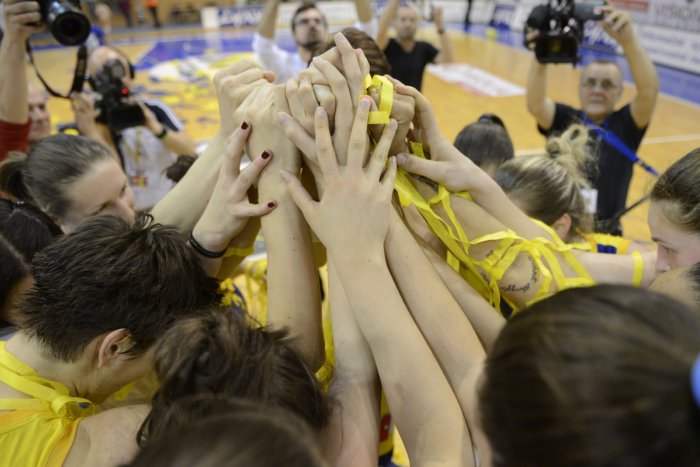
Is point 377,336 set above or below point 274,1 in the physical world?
below

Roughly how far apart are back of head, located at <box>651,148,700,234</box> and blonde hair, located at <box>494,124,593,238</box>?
0.33 m

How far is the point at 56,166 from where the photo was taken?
1.36 meters

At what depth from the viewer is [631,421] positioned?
1.20 feet

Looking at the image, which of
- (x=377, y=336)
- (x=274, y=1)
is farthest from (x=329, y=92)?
(x=274, y=1)

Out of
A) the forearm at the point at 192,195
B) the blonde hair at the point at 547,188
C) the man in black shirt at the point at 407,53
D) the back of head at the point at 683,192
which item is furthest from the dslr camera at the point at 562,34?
the forearm at the point at 192,195

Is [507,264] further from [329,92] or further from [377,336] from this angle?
[329,92]

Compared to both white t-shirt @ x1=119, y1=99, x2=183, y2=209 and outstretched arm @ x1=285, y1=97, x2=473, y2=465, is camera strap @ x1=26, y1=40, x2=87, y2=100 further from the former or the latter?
outstretched arm @ x1=285, y1=97, x2=473, y2=465

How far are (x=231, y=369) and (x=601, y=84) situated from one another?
2.21 m

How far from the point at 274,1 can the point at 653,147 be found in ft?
11.2

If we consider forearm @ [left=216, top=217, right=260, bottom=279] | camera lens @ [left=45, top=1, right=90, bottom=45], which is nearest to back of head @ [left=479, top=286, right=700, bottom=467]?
forearm @ [left=216, top=217, right=260, bottom=279]

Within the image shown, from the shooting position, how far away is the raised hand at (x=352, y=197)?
74 cm

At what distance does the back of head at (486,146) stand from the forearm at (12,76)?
139cm

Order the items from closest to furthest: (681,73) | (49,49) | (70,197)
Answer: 1. (70,197)
2. (681,73)
3. (49,49)

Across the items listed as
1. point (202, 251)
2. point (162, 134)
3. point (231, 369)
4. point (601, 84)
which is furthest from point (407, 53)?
point (231, 369)
